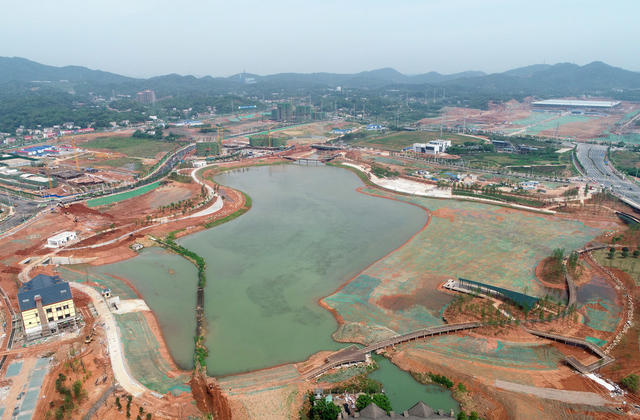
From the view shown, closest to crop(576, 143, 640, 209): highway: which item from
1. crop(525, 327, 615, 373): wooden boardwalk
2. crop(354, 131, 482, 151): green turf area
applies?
crop(354, 131, 482, 151): green turf area

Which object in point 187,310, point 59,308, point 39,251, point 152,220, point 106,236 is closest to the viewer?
point 59,308

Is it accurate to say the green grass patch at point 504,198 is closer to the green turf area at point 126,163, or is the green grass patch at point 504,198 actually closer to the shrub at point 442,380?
the shrub at point 442,380

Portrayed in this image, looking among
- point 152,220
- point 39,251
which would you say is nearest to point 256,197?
point 152,220

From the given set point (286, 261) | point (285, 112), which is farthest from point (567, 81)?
point (286, 261)

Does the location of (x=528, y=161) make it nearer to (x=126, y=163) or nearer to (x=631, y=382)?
(x=631, y=382)

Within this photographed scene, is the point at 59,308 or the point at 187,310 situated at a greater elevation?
the point at 59,308

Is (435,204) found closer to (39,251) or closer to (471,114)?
(39,251)

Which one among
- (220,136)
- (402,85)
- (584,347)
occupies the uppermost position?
(402,85)
